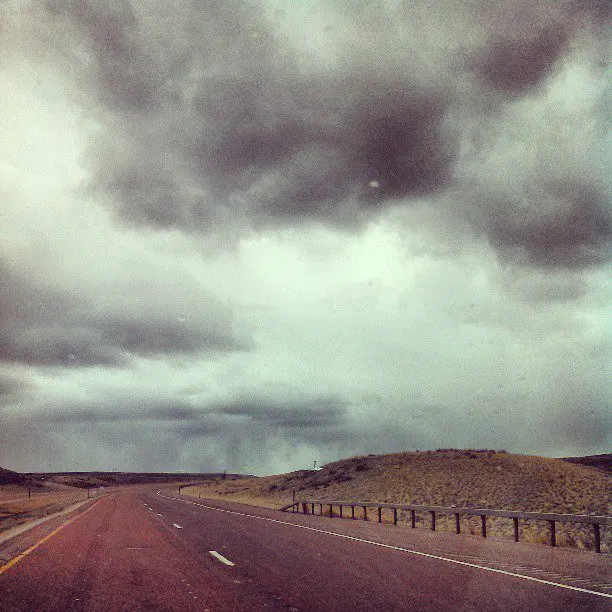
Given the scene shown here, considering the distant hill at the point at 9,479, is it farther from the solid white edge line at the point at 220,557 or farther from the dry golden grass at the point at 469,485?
the solid white edge line at the point at 220,557

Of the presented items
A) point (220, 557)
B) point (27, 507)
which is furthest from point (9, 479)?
point (220, 557)

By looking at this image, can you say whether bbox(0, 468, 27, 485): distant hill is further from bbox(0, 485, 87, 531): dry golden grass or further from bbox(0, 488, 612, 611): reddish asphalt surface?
bbox(0, 488, 612, 611): reddish asphalt surface

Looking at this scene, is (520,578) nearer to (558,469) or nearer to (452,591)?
(452,591)

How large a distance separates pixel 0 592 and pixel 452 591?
6221 mm

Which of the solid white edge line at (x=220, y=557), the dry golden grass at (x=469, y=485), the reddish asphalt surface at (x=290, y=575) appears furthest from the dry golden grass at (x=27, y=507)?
the dry golden grass at (x=469, y=485)

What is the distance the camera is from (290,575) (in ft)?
31.9

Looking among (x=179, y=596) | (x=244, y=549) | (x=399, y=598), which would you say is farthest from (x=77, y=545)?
(x=399, y=598)

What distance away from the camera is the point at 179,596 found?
313 inches

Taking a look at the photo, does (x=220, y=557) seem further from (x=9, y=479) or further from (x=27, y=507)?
A: (x=9, y=479)

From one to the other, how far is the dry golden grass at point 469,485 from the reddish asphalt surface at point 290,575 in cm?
1793

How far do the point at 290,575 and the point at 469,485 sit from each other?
167ft

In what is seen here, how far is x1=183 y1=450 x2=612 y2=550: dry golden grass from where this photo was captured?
41.9 meters

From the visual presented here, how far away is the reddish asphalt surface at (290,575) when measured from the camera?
760cm

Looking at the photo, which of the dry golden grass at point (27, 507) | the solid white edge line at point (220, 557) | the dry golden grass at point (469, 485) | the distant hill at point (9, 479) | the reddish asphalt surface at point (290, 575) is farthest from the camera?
the distant hill at point (9, 479)
